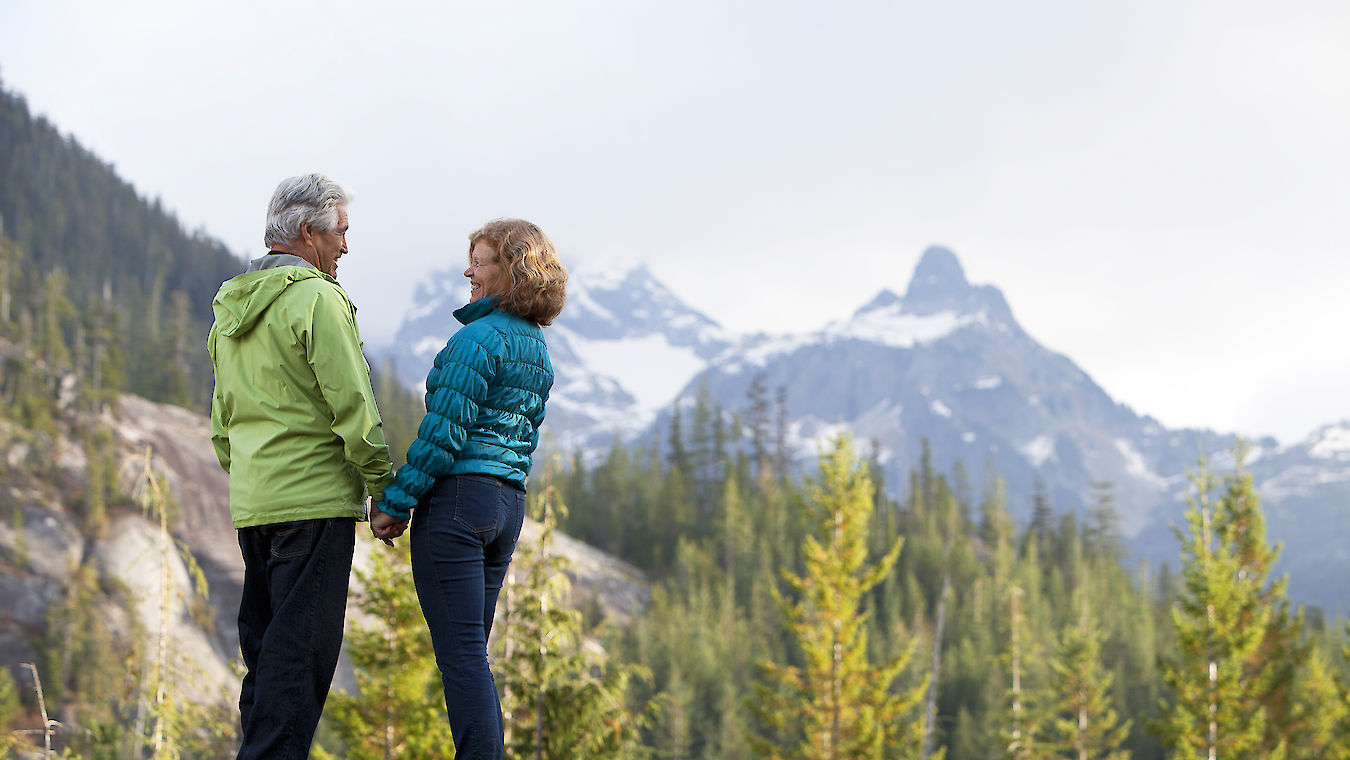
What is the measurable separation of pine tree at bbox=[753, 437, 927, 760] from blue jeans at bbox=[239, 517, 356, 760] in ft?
53.8

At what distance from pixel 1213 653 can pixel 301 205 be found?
2355 cm

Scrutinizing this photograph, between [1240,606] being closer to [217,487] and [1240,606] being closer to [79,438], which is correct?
[217,487]

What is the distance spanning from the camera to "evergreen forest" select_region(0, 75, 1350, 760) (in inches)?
465

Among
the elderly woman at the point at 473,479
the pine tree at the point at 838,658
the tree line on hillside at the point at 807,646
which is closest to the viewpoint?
the elderly woman at the point at 473,479

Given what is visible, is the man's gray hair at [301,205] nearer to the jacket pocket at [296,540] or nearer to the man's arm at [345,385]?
the man's arm at [345,385]

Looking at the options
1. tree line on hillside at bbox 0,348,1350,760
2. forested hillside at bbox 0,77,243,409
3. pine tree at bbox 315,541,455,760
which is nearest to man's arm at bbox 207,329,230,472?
tree line on hillside at bbox 0,348,1350,760

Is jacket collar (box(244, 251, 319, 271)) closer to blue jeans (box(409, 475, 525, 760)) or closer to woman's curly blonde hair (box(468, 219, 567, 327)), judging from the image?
woman's curly blonde hair (box(468, 219, 567, 327))

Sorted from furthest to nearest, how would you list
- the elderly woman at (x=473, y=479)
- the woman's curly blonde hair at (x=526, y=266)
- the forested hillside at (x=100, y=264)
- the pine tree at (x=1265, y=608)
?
the forested hillside at (x=100, y=264), the pine tree at (x=1265, y=608), the woman's curly blonde hair at (x=526, y=266), the elderly woman at (x=473, y=479)

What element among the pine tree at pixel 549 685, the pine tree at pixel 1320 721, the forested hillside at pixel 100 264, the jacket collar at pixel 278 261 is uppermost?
the forested hillside at pixel 100 264

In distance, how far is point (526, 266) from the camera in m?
3.68

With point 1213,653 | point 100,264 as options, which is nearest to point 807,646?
point 1213,653

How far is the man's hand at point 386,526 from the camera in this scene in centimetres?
337

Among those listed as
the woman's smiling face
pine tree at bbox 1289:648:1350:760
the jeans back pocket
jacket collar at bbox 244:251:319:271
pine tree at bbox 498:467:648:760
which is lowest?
pine tree at bbox 1289:648:1350:760

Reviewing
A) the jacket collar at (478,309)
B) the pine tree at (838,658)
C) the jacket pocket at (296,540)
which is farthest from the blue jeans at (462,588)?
the pine tree at (838,658)
